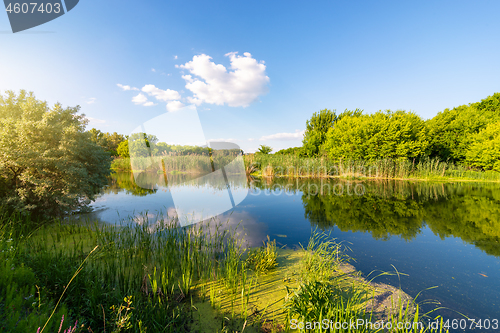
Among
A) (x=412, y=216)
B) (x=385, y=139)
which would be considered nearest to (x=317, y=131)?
(x=385, y=139)

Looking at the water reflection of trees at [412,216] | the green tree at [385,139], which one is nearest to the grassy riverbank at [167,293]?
the water reflection of trees at [412,216]

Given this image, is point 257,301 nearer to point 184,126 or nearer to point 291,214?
point 184,126

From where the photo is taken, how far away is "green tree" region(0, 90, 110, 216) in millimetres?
4527

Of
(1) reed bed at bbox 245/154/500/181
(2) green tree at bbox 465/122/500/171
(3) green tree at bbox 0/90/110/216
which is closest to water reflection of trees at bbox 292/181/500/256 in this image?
(3) green tree at bbox 0/90/110/216

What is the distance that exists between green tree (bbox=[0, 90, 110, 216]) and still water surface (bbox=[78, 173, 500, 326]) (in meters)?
1.46

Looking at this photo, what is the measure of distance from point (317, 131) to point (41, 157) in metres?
33.6

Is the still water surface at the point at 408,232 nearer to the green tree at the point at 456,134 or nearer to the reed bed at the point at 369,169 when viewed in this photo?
the reed bed at the point at 369,169

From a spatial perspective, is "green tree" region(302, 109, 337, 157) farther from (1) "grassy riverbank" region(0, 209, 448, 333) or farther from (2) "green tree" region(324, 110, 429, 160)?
(1) "grassy riverbank" region(0, 209, 448, 333)

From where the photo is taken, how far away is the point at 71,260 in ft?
9.48

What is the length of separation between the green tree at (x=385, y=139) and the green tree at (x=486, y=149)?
13.5 ft

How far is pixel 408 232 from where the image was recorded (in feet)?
18.1

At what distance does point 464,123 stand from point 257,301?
3257cm

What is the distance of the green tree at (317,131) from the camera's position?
30406 mm

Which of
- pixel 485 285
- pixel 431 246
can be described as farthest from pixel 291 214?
pixel 485 285
